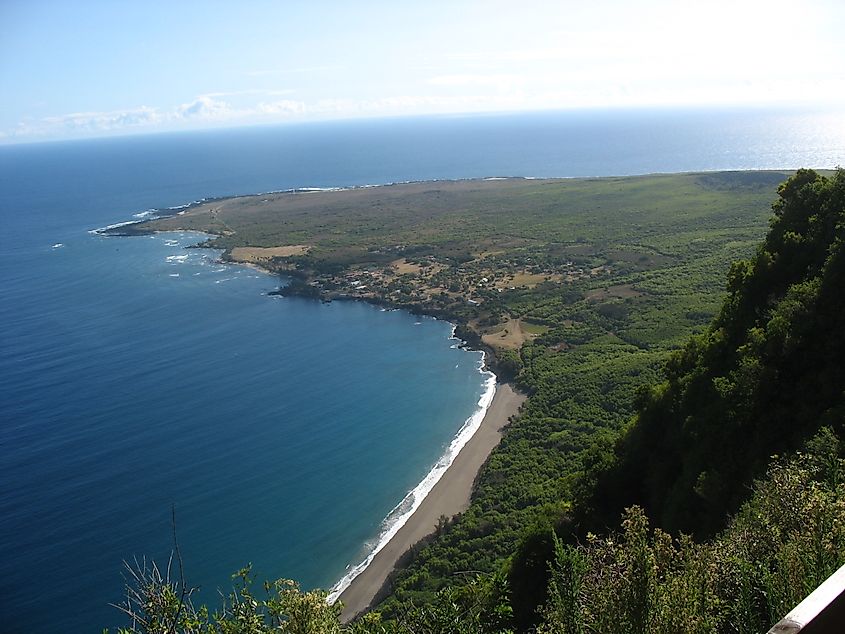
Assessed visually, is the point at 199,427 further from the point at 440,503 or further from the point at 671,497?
the point at 671,497

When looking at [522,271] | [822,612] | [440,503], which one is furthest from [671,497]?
[522,271]

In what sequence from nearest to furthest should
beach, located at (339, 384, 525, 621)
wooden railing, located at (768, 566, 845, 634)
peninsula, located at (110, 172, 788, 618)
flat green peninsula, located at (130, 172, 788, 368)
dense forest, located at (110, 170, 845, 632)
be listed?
wooden railing, located at (768, 566, 845, 634) < dense forest, located at (110, 170, 845, 632) < beach, located at (339, 384, 525, 621) < peninsula, located at (110, 172, 788, 618) < flat green peninsula, located at (130, 172, 788, 368)

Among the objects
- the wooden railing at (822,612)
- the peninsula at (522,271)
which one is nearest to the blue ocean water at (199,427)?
the peninsula at (522,271)

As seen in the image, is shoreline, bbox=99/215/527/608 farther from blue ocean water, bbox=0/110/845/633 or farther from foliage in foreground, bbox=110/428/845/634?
foliage in foreground, bbox=110/428/845/634

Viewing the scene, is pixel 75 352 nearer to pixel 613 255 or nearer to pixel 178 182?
pixel 613 255

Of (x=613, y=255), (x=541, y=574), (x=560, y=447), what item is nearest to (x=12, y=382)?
(x=560, y=447)

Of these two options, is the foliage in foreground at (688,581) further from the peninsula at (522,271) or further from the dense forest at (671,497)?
the peninsula at (522,271)

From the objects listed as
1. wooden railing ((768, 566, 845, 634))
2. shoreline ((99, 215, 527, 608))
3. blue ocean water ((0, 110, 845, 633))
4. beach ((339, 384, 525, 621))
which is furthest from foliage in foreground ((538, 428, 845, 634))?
blue ocean water ((0, 110, 845, 633))

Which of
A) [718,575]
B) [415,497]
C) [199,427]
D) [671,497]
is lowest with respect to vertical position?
[415,497]
